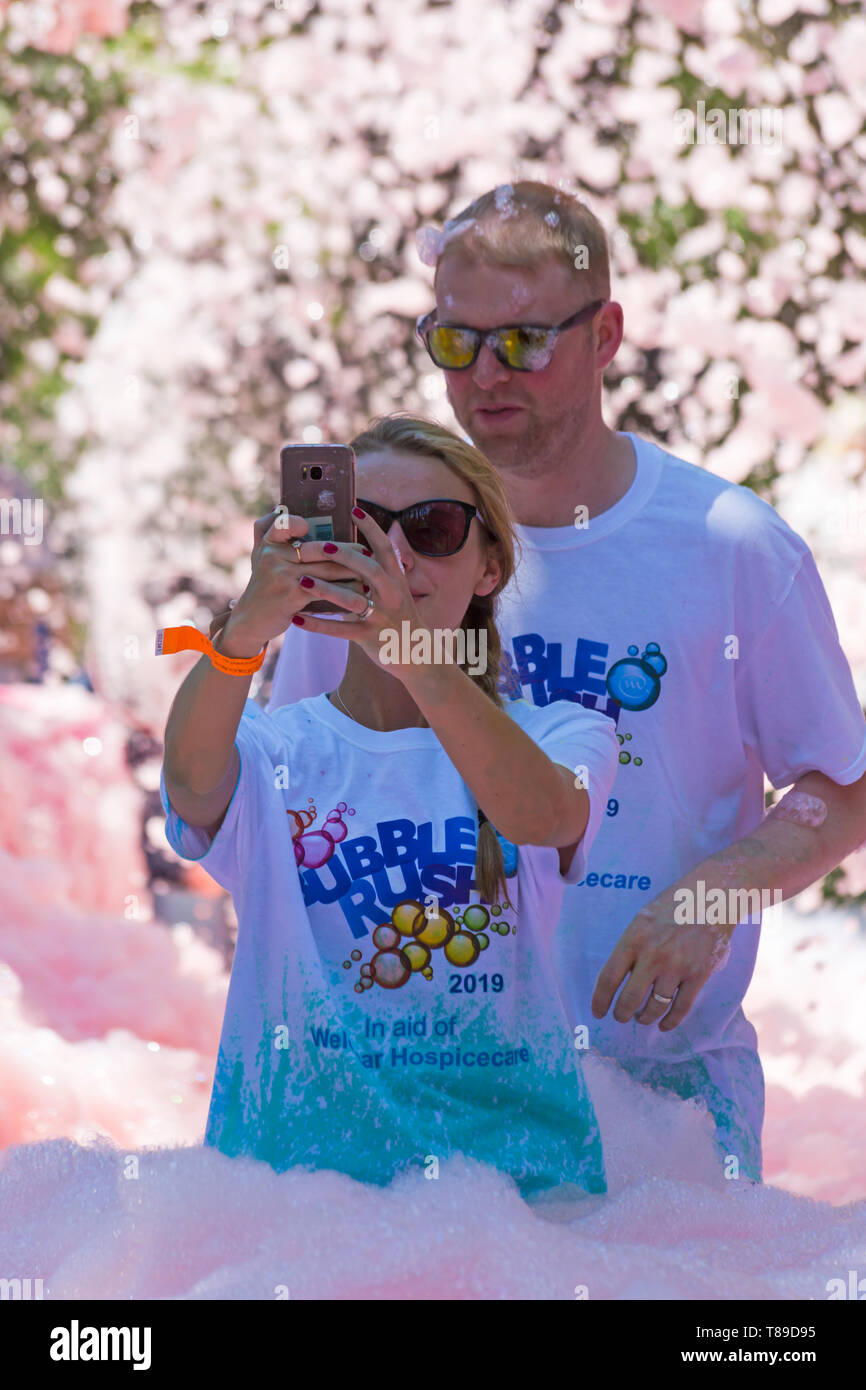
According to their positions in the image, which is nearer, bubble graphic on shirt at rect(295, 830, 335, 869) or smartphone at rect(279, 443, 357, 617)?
smartphone at rect(279, 443, 357, 617)

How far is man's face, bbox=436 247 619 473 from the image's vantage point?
238cm

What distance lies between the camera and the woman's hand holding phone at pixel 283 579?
1521 mm

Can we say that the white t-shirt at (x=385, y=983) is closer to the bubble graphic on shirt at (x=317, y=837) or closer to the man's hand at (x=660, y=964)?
the bubble graphic on shirt at (x=317, y=837)

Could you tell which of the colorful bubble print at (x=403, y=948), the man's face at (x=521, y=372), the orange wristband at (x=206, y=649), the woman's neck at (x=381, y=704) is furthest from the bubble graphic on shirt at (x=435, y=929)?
the man's face at (x=521, y=372)

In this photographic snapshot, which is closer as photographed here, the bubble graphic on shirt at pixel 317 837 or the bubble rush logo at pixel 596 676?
the bubble graphic on shirt at pixel 317 837

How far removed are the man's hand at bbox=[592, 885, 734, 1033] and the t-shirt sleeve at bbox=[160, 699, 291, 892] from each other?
52cm

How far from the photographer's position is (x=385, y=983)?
5.63 ft

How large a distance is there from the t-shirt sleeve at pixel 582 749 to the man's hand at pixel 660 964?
0.24 meters

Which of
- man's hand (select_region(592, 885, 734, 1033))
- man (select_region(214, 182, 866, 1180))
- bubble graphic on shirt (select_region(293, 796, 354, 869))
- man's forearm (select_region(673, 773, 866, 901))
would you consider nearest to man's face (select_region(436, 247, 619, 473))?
man (select_region(214, 182, 866, 1180))

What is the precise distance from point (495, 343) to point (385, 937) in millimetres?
1041

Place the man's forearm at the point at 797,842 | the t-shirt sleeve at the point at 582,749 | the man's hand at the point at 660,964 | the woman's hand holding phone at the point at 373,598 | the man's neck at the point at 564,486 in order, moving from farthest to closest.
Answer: the man's neck at the point at 564,486, the man's forearm at the point at 797,842, the man's hand at the point at 660,964, the t-shirt sleeve at the point at 582,749, the woman's hand holding phone at the point at 373,598

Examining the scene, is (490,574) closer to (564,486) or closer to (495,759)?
(495,759)

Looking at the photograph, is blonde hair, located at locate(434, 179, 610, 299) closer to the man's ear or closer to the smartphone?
the man's ear

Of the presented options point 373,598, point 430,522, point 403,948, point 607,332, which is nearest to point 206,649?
point 373,598
